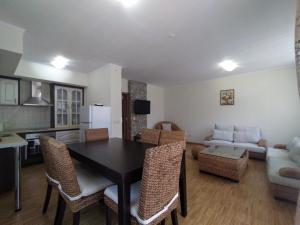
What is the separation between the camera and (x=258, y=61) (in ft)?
12.2

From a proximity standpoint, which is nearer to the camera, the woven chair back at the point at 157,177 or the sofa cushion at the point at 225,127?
the woven chair back at the point at 157,177

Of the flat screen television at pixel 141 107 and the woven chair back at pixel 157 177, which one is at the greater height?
the flat screen television at pixel 141 107

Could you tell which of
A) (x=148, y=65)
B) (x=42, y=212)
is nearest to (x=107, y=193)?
(x=42, y=212)

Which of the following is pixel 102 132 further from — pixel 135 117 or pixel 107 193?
pixel 135 117

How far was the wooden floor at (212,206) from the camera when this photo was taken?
168 centimetres

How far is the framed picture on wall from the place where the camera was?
5.03 m

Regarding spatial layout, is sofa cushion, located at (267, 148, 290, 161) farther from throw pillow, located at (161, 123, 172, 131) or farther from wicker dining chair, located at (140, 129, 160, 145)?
throw pillow, located at (161, 123, 172, 131)

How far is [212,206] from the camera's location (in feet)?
6.34

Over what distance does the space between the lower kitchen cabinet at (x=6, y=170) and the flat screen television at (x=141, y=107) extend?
3.81 m

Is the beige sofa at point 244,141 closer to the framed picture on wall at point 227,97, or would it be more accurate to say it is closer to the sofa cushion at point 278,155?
the sofa cushion at point 278,155

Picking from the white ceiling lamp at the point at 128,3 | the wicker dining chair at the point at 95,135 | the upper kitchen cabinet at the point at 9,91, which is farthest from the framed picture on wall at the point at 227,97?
the upper kitchen cabinet at the point at 9,91

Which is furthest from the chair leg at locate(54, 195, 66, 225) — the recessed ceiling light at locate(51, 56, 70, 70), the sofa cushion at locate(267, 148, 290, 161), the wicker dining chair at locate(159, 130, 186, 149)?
the sofa cushion at locate(267, 148, 290, 161)

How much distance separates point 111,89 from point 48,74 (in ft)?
5.44

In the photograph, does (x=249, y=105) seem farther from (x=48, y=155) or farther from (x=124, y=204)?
(x=48, y=155)
